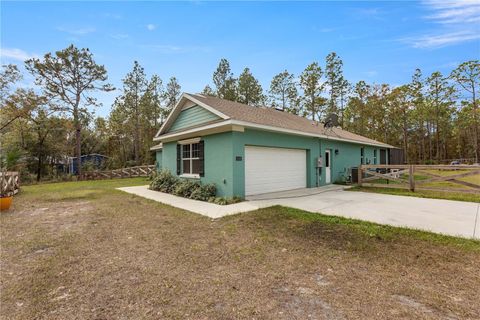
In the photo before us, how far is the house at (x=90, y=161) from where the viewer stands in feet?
76.2

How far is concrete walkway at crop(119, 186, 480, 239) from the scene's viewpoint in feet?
15.5

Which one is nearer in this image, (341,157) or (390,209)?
(390,209)

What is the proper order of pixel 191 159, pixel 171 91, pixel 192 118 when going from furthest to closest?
1. pixel 171 91
2. pixel 192 118
3. pixel 191 159

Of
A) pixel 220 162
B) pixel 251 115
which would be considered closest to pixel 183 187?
pixel 220 162

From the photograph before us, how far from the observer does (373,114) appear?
95.5 feet

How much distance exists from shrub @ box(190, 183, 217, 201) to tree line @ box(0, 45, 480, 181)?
13805 millimetres

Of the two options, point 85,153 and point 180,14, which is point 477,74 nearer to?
point 180,14

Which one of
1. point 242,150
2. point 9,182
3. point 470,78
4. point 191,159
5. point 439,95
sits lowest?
point 9,182

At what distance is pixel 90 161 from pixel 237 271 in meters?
27.2

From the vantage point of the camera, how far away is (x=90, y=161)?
2455 cm

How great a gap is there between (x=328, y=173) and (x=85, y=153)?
3058 cm

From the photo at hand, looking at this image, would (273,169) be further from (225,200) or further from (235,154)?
(225,200)

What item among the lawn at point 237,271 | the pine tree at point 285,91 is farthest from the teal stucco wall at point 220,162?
the pine tree at point 285,91

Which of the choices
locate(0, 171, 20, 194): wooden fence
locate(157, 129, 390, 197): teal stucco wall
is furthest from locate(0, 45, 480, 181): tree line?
locate(157, 129, 390, 197): teal stucco wall
